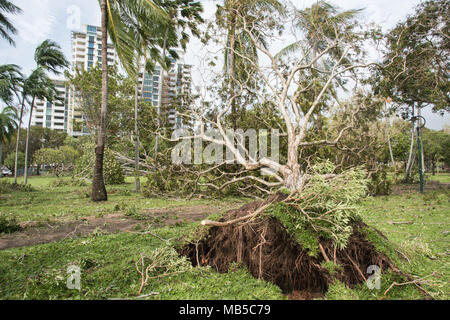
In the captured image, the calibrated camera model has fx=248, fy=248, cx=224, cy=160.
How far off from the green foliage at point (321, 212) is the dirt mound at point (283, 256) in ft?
0.39

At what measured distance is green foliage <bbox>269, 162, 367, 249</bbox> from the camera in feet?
8.43

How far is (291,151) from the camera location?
5391mm

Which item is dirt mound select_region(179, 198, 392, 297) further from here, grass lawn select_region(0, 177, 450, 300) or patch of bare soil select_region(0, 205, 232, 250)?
patch of bare soil select_region(0, 205, 232, 250)

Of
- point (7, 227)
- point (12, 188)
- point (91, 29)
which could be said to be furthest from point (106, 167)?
point (91, 29)

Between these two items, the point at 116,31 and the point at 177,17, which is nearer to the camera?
the point at 116,31

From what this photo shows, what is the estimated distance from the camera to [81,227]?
491 cm

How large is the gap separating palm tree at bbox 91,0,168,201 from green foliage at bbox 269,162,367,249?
7.90 metres

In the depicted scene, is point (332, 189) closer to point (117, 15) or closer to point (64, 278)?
point (64, 278)

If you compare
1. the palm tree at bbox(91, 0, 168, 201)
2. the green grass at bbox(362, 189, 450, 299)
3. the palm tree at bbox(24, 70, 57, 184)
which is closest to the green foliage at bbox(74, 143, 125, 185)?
the palm tree at bbox(24, 70, 57, 184)

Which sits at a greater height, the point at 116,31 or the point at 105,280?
the point at 116,31

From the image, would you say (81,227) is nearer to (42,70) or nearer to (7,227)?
(7,227)

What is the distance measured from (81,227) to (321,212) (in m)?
4.52

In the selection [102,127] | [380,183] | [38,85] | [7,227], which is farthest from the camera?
[38,85]
